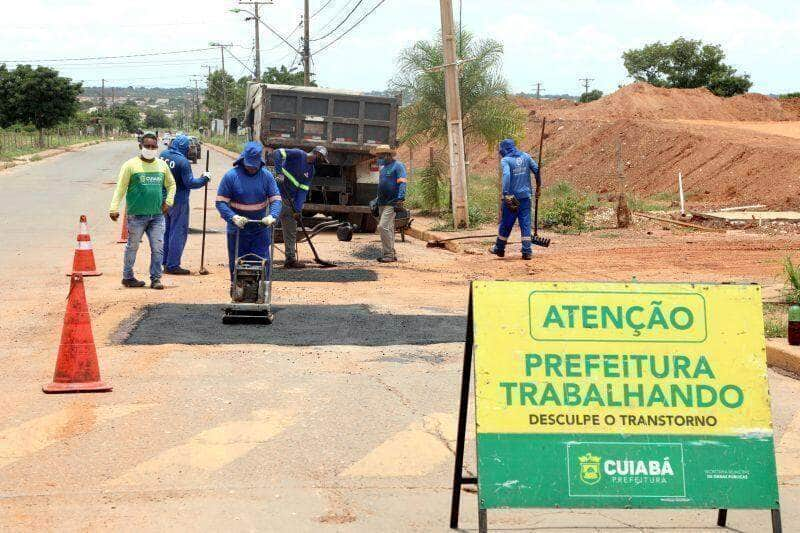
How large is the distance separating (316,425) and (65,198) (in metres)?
22.4

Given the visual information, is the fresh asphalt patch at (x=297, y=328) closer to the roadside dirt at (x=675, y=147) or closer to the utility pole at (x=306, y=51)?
the roadside dirt at (x=675, y=147)

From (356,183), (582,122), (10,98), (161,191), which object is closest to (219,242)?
(356,183)

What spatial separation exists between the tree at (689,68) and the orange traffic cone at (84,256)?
180 feet

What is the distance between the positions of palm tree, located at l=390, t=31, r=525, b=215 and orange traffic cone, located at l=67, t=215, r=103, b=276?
12489 mm

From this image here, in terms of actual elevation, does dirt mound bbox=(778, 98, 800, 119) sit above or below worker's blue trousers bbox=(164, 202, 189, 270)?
above

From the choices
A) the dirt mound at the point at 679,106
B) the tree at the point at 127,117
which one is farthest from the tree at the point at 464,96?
the tree at the point at 127,117

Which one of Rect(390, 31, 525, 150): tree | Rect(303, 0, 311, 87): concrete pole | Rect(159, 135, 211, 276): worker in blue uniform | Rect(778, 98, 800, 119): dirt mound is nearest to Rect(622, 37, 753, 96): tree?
Rect(778, 98, 800, 119): dirt mound

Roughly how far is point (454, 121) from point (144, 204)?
951 cm

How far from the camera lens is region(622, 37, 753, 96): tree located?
63250 millimetres

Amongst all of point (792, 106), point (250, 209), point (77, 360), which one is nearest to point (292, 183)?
point (250, 209)

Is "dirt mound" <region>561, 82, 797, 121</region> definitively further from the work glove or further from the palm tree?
the work glove

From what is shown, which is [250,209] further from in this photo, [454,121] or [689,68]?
[689,68]

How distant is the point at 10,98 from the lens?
7269cm

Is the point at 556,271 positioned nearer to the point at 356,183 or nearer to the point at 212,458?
the point at 356,183
